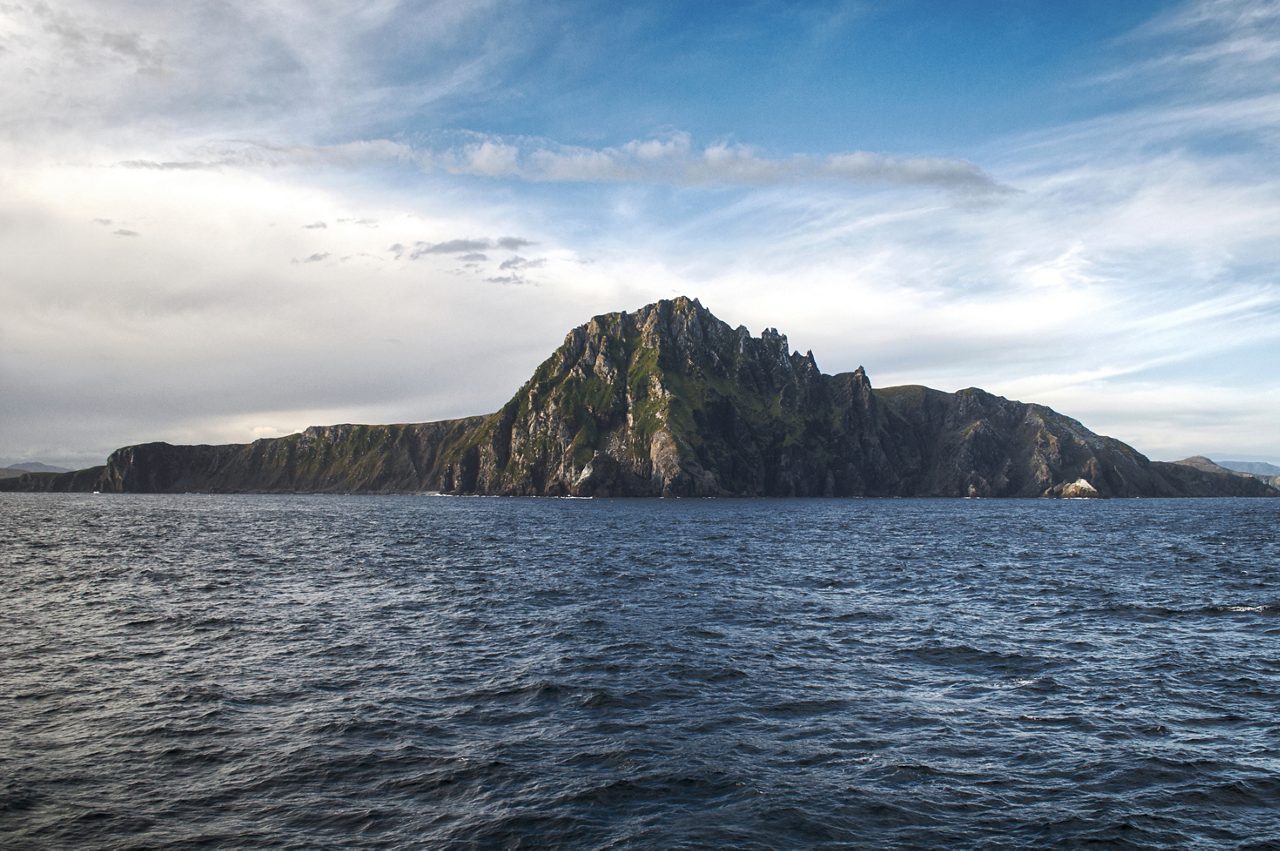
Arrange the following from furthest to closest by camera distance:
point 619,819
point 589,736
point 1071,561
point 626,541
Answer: point 626,541
point 1071,561
point 589,736
point 619,819

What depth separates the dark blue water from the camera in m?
20.0

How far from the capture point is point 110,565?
7131 centimetres

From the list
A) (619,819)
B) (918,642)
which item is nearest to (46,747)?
(619,819)

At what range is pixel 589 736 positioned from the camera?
86.3 feet

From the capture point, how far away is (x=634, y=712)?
2898cm

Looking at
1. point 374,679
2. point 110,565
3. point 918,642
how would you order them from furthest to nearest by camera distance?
point 110,565 → point 918,642 → point 374,679

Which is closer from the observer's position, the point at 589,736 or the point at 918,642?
the point at 589,736

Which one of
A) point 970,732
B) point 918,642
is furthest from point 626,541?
point 970,732

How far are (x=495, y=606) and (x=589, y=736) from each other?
2592cm

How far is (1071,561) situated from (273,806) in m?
83.4

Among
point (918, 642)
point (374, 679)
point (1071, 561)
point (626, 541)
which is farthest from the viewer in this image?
point (626, 541)

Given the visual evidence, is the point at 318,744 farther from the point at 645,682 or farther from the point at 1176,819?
the point at 1176,819

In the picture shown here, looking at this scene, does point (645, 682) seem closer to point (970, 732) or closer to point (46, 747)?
point (970, 732)

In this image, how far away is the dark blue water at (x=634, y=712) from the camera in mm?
19953
